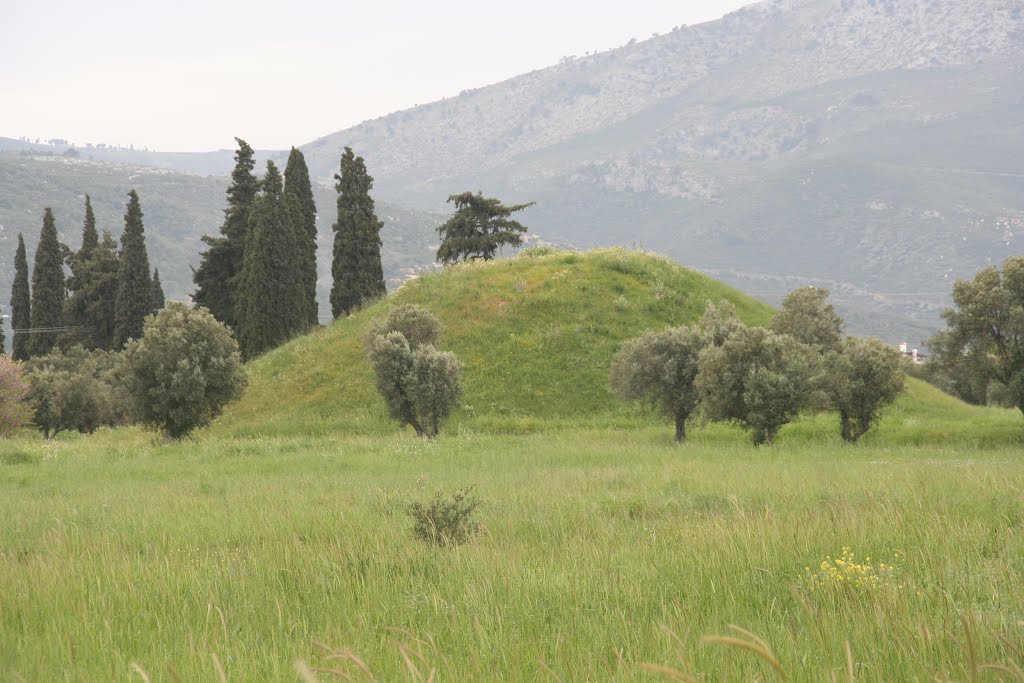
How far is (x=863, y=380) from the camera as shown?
34.9m

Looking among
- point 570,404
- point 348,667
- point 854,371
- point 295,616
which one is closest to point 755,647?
point 348,667

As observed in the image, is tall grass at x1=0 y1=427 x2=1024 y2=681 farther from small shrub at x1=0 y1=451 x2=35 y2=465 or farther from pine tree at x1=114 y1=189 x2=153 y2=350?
pine tree at x1=114 y1=189 x2=153 y2=350

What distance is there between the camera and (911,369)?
2790 inches

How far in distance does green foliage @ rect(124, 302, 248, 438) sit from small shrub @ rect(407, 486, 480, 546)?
3151 cm

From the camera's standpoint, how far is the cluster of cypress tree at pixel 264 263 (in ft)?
205

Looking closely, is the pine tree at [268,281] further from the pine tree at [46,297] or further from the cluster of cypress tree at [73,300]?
the pine tree at [46,297]

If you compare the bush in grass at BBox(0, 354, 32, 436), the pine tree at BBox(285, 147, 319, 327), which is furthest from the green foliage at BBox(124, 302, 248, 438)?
the pine tree at BBox(285, 147, 319, 327)

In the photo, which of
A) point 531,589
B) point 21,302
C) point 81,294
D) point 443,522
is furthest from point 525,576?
point 21,302

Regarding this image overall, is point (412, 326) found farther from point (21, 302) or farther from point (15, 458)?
point (21, 302)

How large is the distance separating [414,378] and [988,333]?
2505cm

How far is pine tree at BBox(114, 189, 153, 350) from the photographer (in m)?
78.8

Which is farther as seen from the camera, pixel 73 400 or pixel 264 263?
pixel 73 400

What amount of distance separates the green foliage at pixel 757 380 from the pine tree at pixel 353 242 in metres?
37.3

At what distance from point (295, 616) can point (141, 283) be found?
82.6 m
